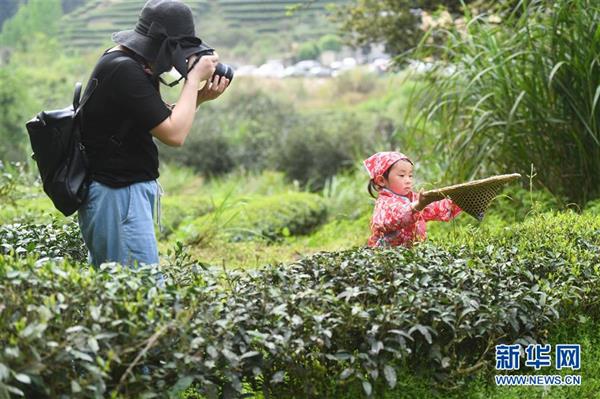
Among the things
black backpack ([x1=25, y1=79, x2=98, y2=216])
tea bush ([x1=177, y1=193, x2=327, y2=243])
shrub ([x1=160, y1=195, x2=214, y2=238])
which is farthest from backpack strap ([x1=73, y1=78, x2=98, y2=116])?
shrub ([x1=160, y1=195, x2=214, y2=238])

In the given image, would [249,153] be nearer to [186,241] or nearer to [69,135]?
[186,241]

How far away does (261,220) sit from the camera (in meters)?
9.12

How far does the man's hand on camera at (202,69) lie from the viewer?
378 centimetres

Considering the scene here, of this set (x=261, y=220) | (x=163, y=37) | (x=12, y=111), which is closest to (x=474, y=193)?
(x=163, y=37)

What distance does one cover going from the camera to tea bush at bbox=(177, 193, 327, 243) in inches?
319

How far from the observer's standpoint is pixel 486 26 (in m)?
7.88

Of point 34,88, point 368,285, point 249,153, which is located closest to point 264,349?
point 368,285

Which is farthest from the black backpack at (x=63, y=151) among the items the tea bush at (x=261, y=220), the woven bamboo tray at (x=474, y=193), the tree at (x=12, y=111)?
the tree at (x=12, y=111)

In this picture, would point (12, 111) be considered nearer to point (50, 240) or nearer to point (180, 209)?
point (180, 209)

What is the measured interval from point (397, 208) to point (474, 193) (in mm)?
438

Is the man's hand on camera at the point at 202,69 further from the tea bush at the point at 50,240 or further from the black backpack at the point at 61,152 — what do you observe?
the tea bush at the point at 50,240

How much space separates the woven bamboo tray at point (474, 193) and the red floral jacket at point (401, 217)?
7.9 inches

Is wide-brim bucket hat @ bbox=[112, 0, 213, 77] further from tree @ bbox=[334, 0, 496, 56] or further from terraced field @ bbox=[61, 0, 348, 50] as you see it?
terraced field @ bbox=[61, 0, 348, 50]

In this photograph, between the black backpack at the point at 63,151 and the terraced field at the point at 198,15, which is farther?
the terraced field at the point at 198,15
